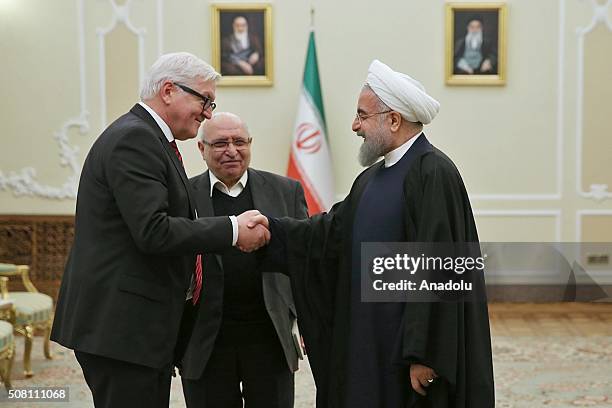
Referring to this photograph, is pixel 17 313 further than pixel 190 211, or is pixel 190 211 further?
pixel 17 313

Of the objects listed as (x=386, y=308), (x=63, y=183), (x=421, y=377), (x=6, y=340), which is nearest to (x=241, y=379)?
(x=386, y=308)

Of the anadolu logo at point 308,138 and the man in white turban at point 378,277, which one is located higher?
the anadolu logo at point 308,138

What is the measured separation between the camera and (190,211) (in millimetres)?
2875

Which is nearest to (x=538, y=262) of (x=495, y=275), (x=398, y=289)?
(x=495, y=275)

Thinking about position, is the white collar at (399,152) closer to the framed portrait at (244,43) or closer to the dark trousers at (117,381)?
the dark trousers at (117,381)

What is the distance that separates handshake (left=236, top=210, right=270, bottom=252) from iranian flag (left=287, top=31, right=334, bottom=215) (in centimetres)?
402

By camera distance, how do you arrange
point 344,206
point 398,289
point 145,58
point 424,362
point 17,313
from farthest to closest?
1. point 145,58
2. point 17,313
3. point 344,206
4. point 398,289
5. point 424,362

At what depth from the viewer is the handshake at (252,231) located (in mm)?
2951

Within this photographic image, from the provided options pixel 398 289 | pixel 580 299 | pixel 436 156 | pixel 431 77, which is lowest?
pixel 580 299

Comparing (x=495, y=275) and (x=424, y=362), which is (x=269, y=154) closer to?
(x=495, y=275)

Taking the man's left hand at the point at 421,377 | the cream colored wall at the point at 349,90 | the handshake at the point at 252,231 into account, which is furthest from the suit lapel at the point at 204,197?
the cream colored wall at the point at 349,90

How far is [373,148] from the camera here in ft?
9.76

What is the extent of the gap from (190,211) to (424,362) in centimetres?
96

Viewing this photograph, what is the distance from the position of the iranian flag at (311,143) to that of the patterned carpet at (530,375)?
173 centimetres
